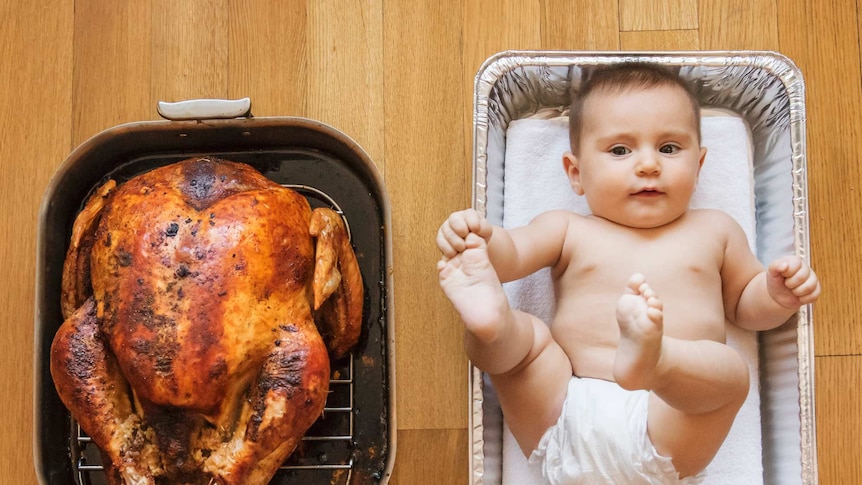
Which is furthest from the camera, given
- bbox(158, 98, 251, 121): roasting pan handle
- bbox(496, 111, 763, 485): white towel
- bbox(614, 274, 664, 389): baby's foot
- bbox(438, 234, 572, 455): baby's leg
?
bbox(496, 111, 763, 485): white towel

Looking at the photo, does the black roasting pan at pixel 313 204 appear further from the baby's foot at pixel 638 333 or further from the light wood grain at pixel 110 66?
the baby's foot at pixel 638 333

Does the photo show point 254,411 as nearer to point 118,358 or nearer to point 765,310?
point 118,358

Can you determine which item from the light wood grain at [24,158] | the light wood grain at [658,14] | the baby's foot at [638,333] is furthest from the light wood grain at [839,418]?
the light wood grain at [24,158]

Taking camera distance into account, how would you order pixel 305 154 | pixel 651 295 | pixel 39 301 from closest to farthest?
pixel 651 295 → pixel 39 301 → pixel 305 154

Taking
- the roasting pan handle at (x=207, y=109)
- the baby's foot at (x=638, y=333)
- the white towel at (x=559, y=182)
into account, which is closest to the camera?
the baby's foot at (x=638, y=333)

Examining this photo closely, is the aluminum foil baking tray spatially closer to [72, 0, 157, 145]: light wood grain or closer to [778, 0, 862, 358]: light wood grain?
[778, 0, 862, 358]: light wood grain

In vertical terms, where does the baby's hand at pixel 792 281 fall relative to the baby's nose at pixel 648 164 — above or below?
below

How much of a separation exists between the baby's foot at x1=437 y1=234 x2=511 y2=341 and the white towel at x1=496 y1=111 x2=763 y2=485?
0.22 m

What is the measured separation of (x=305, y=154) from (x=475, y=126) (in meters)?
0.26

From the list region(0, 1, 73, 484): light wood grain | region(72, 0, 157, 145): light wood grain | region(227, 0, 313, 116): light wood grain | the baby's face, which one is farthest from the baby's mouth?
region(0, 1, 73, 484): light wood grain

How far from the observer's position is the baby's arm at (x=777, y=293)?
939mm

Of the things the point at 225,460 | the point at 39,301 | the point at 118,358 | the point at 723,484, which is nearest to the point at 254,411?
the point at 225,460

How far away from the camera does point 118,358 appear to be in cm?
87

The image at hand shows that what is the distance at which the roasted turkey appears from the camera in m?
0.85
